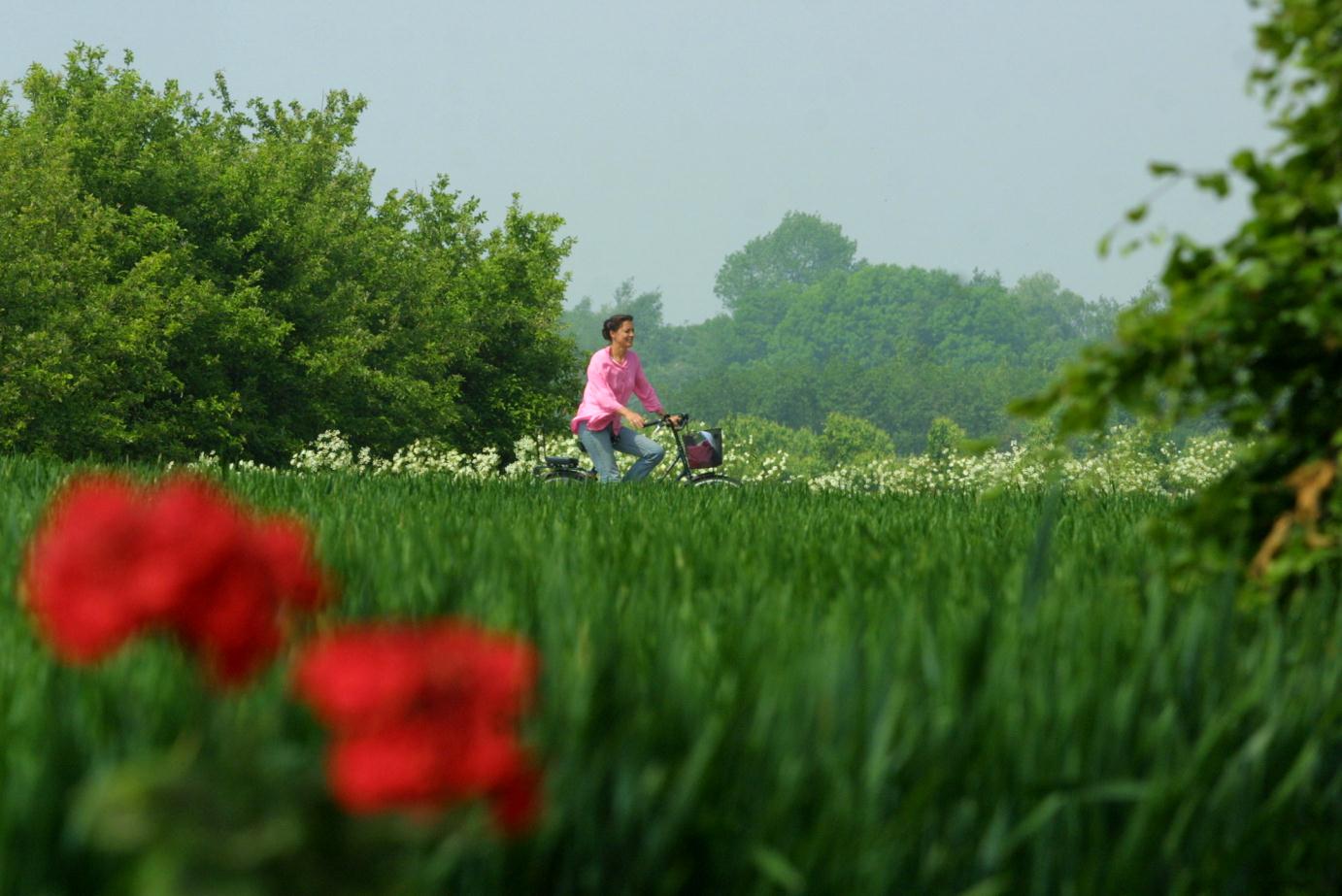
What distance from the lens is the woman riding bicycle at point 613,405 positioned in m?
13.0

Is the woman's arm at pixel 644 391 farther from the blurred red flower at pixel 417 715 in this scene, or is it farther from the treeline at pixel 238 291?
the treeline at pixel 238 291

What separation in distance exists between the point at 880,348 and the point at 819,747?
16456cm

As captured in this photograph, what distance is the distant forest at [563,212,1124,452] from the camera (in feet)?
403

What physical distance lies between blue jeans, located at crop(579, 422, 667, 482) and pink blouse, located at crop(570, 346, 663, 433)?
101mm

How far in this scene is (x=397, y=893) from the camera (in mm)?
1279

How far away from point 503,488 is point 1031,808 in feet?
22.7

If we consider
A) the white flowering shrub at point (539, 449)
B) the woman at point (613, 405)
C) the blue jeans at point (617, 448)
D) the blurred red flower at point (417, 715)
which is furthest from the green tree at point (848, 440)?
the blurred red flower at point (417, 715)

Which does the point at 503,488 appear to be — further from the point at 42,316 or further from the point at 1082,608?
the point at 42,316

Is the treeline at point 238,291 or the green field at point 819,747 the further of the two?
the treeline at point 238,291

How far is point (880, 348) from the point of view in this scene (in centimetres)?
16412

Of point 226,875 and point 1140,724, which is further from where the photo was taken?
point 1140,724

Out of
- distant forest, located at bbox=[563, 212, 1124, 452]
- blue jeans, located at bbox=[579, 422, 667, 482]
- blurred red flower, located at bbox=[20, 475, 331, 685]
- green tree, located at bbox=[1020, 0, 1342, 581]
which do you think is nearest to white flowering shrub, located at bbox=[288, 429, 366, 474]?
blue jeans, located at bbox=[579, 422, 667, 482]

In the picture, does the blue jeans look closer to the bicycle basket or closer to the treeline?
the bicycle basket

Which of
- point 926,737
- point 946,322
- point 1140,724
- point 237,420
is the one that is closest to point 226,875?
point 926,737
